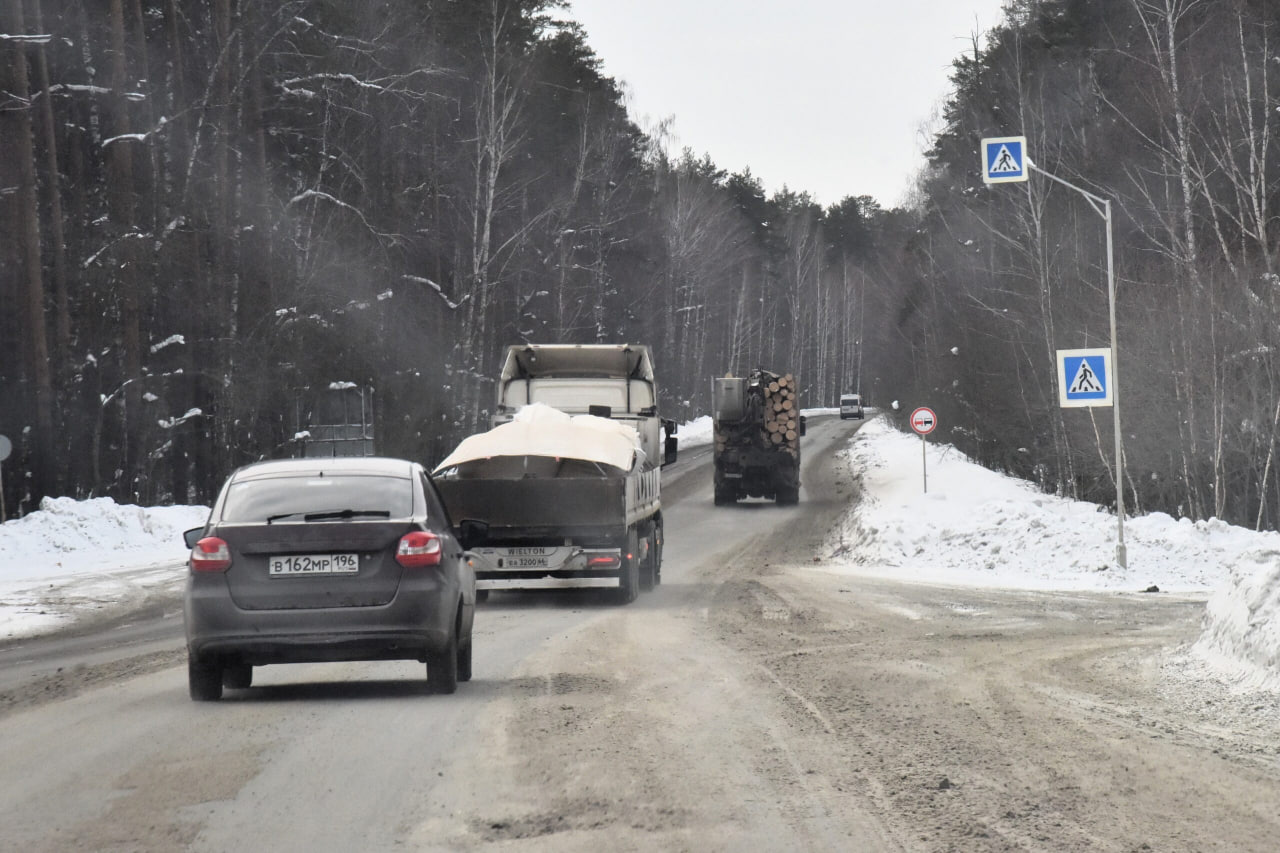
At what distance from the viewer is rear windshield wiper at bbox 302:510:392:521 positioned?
10.5 metres

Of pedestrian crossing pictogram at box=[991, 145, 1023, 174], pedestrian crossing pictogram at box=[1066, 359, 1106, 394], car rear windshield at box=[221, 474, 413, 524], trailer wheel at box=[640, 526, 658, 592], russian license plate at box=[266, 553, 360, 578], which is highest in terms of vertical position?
pedestrian crossing pictogram at box=[991, 145, 1023, 174]

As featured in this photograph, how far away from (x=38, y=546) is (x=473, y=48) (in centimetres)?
2707

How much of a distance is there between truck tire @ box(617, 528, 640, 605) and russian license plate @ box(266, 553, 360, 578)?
899 centimetres

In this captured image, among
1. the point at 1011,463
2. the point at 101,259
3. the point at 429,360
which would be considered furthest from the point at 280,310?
the point at 1011,463

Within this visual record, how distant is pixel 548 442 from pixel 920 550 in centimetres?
1058

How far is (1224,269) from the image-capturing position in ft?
105

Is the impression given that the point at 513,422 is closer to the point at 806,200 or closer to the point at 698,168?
the point at 698,168

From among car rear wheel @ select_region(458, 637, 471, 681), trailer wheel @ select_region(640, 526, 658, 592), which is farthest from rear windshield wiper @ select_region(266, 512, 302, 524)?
trailer wheel @ select_region(640, 526, 658, 592)

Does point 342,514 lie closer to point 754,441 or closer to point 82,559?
point 82,559

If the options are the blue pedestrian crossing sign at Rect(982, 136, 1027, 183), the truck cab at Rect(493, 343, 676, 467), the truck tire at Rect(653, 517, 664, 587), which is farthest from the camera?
the blue pedestrian crossing sign at Rect(982, 136, 1027, 183)

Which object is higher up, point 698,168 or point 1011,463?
point 698,168

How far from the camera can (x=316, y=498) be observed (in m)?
10.7

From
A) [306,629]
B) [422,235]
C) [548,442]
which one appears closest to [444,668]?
[306,629]

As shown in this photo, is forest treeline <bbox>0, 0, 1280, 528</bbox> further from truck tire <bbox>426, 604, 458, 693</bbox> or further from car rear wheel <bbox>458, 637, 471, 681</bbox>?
truck tire <bbox>426, 604, 458, 693</bbox>
